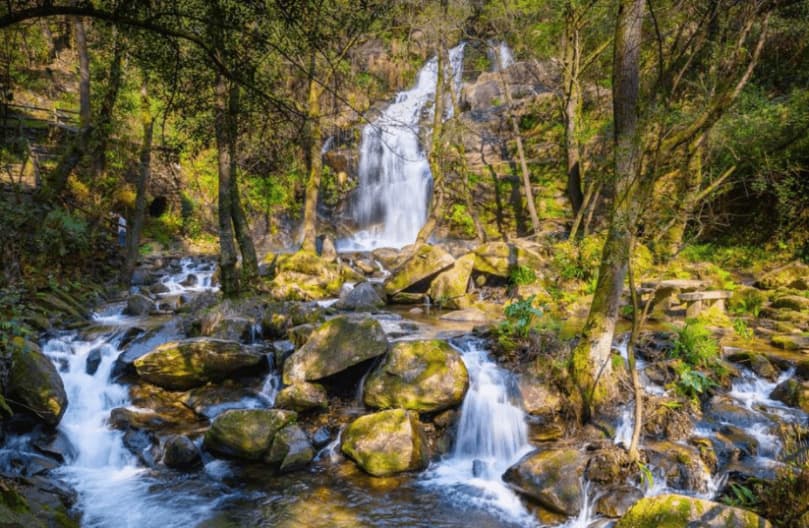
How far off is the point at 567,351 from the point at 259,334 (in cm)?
561

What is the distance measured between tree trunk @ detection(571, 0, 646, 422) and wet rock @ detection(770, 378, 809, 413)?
2.65 meters

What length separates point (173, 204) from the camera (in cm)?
1898

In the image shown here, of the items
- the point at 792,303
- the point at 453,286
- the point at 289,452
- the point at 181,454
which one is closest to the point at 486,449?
the point at 289,452

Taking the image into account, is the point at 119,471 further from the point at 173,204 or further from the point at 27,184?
the point at 173,204

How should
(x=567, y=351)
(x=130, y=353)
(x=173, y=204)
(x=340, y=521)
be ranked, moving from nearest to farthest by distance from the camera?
(x=340, y=521) < (x=567, y=351) < (x=130, y=353) < (x=173, y=204)

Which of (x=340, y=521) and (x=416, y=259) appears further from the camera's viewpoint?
(x=416, y=259)

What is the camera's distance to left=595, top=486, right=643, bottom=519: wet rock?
4.84 metres

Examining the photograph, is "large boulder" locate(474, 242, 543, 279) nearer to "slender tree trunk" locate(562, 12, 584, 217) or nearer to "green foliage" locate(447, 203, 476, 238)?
"slender tree trunk" locate(562, 12, 584, 217)

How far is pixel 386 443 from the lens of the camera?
582 cm

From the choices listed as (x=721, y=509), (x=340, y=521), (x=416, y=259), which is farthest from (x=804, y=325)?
(x=340, y=521)

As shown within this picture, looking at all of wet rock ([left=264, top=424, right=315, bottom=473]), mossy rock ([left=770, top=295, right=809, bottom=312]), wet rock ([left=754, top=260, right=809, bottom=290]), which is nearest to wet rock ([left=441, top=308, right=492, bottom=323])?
wet rock ([left=264, top=424, right=315, bottom=473])

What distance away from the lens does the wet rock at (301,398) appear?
6676 mm

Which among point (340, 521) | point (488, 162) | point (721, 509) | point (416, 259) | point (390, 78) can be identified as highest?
point (390, 78)

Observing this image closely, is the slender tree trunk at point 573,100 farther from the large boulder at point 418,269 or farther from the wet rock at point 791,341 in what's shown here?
the wet rock at point 791,341
